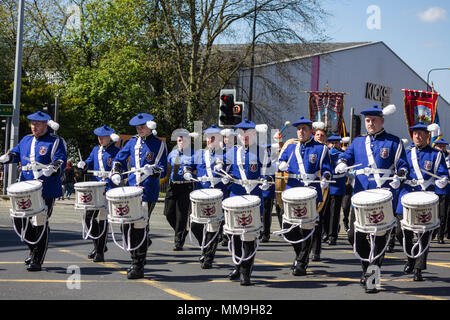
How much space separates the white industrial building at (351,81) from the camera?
3828cm

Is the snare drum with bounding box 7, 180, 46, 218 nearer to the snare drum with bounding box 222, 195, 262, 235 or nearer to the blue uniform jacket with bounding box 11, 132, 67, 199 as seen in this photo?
the blue uniform jacket with bounding box 11, 132, 67, 199

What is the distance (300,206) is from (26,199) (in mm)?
3517

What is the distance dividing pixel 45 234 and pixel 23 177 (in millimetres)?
939

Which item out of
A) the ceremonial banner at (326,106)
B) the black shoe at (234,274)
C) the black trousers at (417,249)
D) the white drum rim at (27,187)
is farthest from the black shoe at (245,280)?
the ceremonial banner at (326,106)

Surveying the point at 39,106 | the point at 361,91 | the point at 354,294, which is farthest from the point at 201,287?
the point at 361,91

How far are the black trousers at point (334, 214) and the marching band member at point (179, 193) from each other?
3.07 metres

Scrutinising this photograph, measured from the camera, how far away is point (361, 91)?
49.6 metres

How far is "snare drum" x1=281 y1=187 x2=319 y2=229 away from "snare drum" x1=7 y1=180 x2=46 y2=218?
10.5 ft

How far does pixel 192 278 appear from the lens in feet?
26.9

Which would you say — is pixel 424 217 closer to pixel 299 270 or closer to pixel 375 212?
pixel 375 212

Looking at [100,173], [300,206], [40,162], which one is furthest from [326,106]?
[40,162]

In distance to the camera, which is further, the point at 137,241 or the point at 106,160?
the point at 106,160

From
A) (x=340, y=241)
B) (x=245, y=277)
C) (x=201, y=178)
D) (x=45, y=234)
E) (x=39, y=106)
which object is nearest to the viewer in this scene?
(x=245, y=277)

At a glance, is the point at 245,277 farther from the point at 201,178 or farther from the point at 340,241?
the point at 340,241
